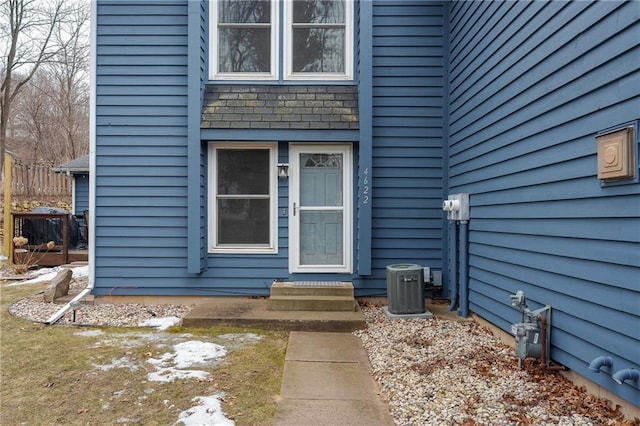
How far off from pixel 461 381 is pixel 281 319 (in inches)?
80.7

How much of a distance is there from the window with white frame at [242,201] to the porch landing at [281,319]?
1.06m

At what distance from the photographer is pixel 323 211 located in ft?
18.3

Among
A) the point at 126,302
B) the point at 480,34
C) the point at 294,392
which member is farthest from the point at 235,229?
the point at 480,34

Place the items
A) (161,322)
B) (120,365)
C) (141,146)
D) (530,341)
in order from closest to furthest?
(530,341) → (120,365) → (161,322) → (141,146)

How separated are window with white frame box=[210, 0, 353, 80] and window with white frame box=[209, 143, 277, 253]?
3.86 ft

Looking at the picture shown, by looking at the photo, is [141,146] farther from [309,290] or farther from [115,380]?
[115,380]

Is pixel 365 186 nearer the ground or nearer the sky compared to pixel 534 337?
nearer the sky

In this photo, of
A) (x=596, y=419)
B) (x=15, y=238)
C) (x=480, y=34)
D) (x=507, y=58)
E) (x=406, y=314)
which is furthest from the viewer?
(x=15, y=238)

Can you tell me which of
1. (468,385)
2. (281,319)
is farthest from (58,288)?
(468,385)

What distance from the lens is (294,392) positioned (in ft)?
9.58

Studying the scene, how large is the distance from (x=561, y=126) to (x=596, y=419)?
1.92 meters

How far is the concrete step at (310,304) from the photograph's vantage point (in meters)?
4.83

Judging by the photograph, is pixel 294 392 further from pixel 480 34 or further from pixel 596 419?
pixel 480 34

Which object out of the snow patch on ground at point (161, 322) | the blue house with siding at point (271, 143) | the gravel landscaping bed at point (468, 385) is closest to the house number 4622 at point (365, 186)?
the blue house with siding at point (271, 143)
